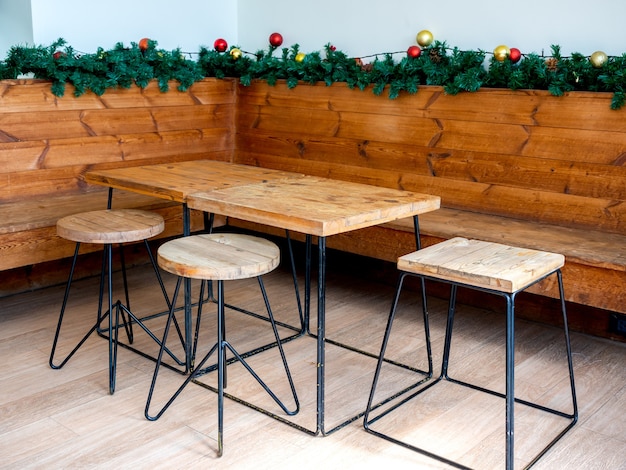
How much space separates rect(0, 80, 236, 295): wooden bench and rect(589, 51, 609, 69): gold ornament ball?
207cm

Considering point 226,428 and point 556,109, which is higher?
point 556,109

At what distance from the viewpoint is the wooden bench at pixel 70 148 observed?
131 inches

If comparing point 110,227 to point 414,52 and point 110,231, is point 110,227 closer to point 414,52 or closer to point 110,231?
point 110,231

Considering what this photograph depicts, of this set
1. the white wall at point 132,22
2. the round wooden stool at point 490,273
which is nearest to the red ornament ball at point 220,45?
the white wall at point 132,22

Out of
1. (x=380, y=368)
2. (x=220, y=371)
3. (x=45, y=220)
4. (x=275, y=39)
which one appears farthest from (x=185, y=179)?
(x=275, y=39)

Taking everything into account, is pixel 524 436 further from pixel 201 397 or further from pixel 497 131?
pixel 497 131

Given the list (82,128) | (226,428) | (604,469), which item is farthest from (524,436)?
(82,128)

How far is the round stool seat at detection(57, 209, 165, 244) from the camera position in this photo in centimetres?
261

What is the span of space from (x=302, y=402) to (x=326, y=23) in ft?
8.13

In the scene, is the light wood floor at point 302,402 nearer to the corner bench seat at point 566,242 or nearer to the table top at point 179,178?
the corner bench seat at point 566,242

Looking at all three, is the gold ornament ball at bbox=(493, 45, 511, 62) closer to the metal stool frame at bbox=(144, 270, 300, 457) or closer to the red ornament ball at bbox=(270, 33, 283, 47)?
the red ornament ball at bbox=(270, 33, 283, 47)

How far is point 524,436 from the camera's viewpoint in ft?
7.77

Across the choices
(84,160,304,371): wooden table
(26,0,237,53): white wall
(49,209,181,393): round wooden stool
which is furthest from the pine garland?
(49,209,181,393): round wooden stool

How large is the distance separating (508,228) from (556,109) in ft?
1.83
